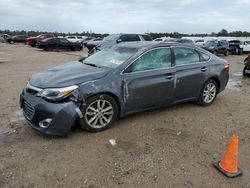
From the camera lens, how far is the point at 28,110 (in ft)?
14.0

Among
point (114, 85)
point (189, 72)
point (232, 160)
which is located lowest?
point (232, 160)

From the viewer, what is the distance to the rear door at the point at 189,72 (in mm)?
5367

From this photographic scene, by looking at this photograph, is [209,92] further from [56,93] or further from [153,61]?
[56,93]

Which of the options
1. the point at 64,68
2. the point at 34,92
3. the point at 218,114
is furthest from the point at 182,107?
the point at 34,92

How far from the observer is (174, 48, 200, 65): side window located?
5411 mm

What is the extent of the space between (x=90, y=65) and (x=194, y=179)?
2.86 metres

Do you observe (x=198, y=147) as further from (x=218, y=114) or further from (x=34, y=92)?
(x=34, y=92)

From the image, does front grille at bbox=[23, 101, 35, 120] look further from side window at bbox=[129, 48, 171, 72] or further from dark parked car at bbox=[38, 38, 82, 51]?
dark parked car at bbox=[38, 38, 82, 51]

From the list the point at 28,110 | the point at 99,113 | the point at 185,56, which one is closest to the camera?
the point at 28,110

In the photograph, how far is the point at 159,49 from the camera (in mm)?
5152

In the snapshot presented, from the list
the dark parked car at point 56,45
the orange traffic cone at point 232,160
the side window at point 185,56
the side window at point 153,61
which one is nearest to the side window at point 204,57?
the side window at point 185,56

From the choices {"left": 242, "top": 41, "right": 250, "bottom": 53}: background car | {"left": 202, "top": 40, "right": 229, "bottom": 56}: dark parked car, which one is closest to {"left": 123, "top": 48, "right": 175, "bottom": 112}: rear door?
{"left": 202, "top": 40, "right": 229, "bottom": 56}: dark parked car

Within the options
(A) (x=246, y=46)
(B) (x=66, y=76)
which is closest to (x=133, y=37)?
(B) (x=66, y=76)

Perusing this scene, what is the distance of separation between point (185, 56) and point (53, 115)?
311cm
